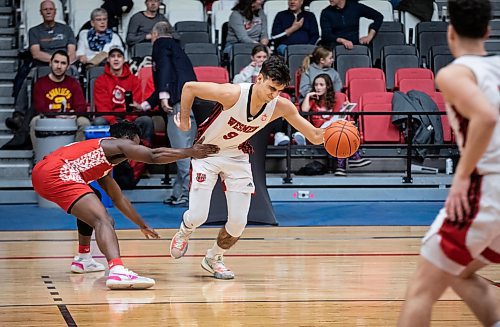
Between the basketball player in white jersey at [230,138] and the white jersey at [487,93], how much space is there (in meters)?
2.78

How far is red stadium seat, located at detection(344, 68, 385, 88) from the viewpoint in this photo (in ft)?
39.8

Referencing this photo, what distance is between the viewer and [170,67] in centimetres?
1055

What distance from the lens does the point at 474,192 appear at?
386 centimetres

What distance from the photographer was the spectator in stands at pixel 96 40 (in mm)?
12281

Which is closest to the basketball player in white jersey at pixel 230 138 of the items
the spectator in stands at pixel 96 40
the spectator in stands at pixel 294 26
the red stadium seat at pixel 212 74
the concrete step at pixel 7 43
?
the red stadium seat at pixel 212 74

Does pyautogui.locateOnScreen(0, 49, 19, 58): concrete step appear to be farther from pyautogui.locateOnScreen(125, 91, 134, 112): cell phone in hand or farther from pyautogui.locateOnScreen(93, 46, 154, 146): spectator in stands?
pyautogui.locateOnScreen(125, 91, 134, 112): cell phone in hand

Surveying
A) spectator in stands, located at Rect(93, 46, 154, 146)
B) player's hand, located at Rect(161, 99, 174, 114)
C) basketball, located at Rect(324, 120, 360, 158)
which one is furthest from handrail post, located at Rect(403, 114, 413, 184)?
basketball, located at Rect(324, 120, 360, 158)

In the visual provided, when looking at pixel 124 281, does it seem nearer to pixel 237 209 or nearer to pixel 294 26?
pixel 237 209

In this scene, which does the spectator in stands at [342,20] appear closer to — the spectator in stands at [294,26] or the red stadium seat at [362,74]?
the spectator in stands at [294,26]

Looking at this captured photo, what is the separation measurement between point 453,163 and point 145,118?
3662 millimetres

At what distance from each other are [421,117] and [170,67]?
3034 millimetres

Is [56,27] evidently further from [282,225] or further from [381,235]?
[381,235]

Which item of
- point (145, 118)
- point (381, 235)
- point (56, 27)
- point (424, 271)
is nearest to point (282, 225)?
point (381, 235)

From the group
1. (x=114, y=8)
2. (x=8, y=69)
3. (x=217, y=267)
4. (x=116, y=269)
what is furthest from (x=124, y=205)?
(x=8, y=69)
